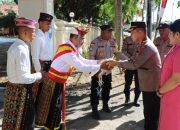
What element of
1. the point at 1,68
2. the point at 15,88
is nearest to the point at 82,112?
the point at 15,88

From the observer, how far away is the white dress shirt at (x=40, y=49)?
6.02 m

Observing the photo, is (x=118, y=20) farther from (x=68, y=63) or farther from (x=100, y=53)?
(x=68, y=63)

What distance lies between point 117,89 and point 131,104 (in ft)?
5.82

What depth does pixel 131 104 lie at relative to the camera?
8586 mm

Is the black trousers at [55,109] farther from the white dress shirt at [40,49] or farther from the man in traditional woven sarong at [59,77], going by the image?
the white dress shirt at [40,49]

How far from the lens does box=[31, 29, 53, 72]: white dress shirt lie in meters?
6.02

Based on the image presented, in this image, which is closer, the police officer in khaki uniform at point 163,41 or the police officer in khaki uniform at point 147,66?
the police officer in khaki uniform at point 147,66

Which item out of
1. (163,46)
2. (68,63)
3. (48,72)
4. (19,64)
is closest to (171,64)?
(68,63)

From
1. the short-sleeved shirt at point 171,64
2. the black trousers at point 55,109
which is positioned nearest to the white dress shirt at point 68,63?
the black trousers at point 55,109

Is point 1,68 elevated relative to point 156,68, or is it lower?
lower

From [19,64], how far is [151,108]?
2.15m

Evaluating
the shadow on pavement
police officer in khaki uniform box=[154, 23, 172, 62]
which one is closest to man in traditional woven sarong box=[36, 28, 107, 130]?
the shadow on pavement

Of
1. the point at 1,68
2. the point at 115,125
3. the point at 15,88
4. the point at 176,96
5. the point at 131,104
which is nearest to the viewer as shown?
the point at 176,96

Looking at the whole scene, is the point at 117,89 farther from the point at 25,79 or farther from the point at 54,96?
the point at 25,79
